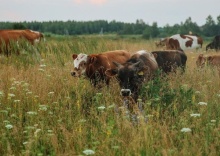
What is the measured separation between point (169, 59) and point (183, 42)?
13.1m

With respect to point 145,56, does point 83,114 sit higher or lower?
lower

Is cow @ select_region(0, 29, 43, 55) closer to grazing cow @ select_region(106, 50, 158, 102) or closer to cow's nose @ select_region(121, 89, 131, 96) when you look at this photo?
grazing cow @ select_region(106, 50, 158, 102)

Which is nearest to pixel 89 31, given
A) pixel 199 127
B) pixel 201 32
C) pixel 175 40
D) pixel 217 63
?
pixel 201 32

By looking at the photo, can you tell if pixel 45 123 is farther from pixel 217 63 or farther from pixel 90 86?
pixel 217 63

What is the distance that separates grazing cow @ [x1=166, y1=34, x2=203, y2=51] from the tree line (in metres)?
60.7

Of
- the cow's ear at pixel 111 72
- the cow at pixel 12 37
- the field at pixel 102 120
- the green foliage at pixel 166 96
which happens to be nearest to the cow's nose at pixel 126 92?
the field at pixel 102 120

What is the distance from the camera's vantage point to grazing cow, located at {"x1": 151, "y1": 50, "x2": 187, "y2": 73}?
1105cm

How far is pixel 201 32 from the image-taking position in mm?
87812

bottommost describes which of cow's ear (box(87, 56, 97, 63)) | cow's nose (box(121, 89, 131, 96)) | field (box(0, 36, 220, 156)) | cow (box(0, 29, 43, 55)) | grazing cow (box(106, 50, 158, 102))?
field (box(0, 36, 220, 156))

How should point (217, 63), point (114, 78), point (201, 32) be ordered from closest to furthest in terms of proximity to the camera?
point (114, 78) < point (217, 63) < point (201, 32)

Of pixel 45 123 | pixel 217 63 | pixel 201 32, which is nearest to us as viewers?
pixel 45 123

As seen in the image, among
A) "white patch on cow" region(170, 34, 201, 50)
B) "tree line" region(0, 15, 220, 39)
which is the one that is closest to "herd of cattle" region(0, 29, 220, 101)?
"white patch on cow" region(170, 34, 201, 50)

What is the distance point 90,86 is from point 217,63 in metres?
5.83

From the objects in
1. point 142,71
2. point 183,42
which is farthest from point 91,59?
point 183,42
